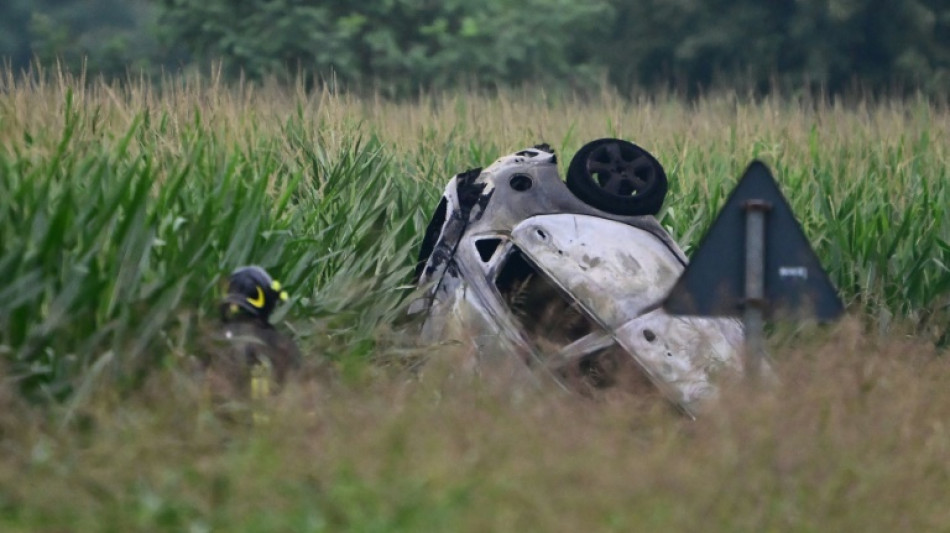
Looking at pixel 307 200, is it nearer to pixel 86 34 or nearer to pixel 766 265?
pixel 766 265

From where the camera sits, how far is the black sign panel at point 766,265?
6855 millimetres

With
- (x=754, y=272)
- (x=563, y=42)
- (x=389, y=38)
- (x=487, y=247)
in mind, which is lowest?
(x=563, y=42)

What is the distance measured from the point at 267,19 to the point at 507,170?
2010cm

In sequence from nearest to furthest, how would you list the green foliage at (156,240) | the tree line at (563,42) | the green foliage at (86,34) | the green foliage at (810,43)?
the green foliage at (156,240), the tree line at (563,42), the green foliage at (810,43), the green foliage at (86,34)

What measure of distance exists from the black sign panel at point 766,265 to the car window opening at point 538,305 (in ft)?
5.25

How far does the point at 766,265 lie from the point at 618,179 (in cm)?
241

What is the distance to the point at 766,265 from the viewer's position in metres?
6.93

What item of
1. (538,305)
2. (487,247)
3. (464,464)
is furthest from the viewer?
(487,247)

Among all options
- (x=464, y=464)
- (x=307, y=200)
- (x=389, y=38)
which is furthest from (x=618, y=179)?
(x=389, y=38)

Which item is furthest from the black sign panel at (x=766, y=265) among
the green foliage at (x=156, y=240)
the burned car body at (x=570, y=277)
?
the green foliage at (x=156, y=240)

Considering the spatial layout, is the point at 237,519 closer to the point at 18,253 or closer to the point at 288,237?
the point at 18,253

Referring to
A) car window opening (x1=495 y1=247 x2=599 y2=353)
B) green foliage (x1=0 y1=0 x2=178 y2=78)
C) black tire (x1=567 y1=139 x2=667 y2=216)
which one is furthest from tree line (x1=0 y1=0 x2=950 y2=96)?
car window opening (x1=495 y1=247 x2=599 y2=353)

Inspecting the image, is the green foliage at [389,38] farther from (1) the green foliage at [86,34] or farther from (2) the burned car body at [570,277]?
(2) the burned car body at [570,277]

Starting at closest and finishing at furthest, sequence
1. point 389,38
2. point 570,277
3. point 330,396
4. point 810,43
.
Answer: point 330,396 → point 570,277 → point 389,38 → point 810,43
